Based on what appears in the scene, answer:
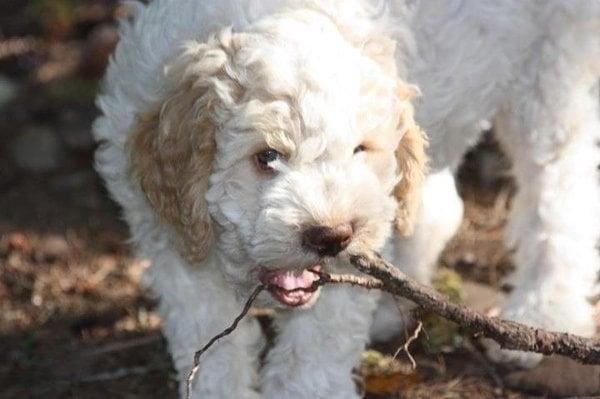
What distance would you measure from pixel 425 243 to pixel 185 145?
6.65 feet

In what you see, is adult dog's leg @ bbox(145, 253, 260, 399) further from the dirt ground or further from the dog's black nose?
the dog's black nose

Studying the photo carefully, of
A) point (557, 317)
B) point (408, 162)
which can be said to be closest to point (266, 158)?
point (408, 162)

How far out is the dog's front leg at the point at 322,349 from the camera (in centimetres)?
509

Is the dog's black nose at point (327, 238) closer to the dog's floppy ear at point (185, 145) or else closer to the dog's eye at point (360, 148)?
the dog's eye at point (360, 148)

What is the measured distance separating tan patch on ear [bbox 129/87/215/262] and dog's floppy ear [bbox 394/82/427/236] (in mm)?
708

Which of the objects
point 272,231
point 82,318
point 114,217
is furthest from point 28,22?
point 272,231

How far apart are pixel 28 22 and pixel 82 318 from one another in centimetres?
375

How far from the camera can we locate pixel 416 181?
194 inches

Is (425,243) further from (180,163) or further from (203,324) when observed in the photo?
(180,163)

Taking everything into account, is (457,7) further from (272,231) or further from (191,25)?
(272,231)

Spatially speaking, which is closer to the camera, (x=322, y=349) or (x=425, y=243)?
(x=322, y=349)

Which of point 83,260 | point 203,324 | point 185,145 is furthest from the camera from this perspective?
point 83,260

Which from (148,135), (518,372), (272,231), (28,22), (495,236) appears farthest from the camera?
(28,22)

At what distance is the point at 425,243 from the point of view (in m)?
6.34
